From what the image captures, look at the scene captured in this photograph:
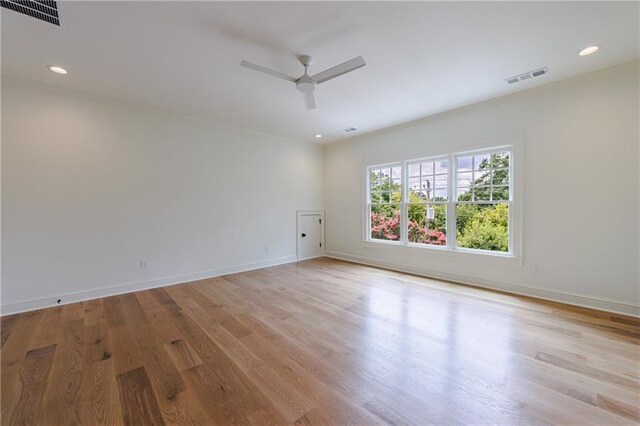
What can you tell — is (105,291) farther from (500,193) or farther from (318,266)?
(500,193)

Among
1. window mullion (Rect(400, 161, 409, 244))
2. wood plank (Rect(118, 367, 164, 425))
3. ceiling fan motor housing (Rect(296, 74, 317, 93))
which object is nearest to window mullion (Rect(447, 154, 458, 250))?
window mullion (Rect(400, 161, 409, 244))

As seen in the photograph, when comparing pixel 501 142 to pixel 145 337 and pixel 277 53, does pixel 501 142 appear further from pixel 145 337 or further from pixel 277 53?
pixel 145 337

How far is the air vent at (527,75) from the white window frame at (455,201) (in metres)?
0.80

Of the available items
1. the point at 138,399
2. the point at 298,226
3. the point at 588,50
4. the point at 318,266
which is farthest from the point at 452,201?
the point at 138,399

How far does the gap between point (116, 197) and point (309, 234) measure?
377cm

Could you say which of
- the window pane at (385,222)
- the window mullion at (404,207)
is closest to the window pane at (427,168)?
the window mullion at (404,207)

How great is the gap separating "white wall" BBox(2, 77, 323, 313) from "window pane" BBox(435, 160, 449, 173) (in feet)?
10.7

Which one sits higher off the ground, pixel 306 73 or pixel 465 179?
pixel 306 73

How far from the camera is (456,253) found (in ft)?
14.0

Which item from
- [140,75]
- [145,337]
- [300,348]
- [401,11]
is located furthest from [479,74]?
[145,337]

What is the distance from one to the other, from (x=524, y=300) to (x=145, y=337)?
4.45 m

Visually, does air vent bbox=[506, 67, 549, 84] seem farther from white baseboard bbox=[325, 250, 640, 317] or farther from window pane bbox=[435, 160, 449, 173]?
white baseboard bbox=[325, 250, 640, 317]

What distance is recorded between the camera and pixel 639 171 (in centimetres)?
286

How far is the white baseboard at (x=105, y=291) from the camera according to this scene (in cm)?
314
